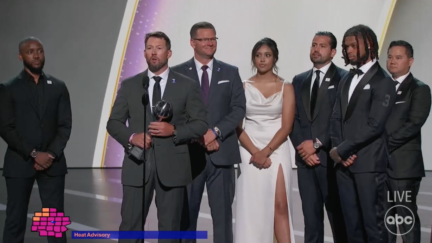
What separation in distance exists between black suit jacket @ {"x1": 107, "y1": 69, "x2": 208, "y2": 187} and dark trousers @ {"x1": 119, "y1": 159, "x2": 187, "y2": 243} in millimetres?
46

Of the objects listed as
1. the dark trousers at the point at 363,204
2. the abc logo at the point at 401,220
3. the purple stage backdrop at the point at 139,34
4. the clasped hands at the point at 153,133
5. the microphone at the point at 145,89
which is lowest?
the abc logo at the point at 401,220

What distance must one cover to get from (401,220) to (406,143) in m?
0.57

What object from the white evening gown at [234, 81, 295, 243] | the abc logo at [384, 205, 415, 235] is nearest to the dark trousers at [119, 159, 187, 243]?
the white evening gown at [234, 81, 295, 243]

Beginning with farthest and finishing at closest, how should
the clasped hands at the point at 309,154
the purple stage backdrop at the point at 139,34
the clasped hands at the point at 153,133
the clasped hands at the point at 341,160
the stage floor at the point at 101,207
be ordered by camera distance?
the purple stage backdrop at the point at 139,34, the stage floor at the point at 101,207, the clasped hands at the point at 309,154, the clasped hands at the point at 341,160, the clasped hands at the point at 153,133

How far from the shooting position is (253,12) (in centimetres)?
1034

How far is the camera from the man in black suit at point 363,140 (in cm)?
405

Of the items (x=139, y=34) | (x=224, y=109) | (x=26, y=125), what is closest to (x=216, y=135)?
(x=224, y=109)

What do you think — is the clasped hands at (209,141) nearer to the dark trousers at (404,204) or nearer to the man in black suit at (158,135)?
the man in black suit at (158,135)

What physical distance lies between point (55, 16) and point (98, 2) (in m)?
0.71

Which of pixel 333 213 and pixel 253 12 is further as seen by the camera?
pixel 253 12

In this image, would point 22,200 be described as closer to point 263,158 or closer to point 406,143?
point 263,158

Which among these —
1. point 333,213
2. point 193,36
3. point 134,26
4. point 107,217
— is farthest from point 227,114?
point 134,26

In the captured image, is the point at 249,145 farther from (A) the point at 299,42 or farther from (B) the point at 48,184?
(A) the point at 299,42

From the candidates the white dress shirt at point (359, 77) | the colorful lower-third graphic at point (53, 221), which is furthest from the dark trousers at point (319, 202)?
the colorful lower-third graphic at point (53, 221)
